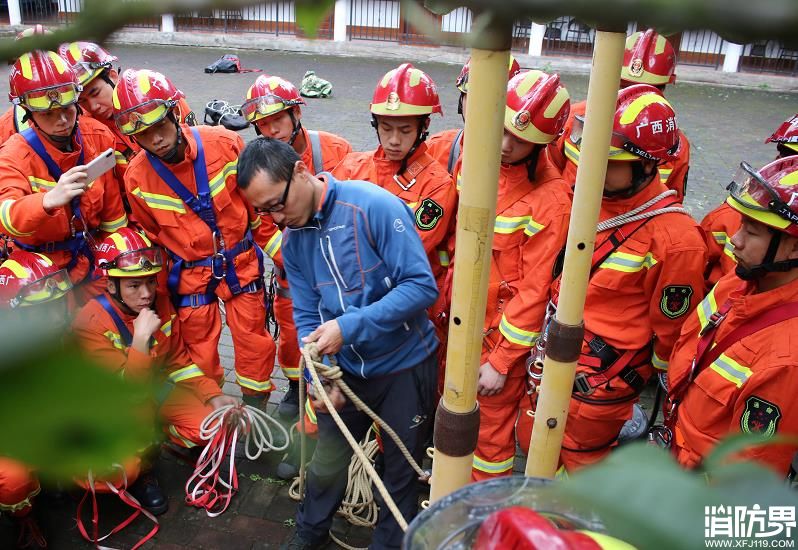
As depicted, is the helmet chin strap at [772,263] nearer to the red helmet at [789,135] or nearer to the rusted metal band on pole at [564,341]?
the rusted metal band on pole at [564,341]

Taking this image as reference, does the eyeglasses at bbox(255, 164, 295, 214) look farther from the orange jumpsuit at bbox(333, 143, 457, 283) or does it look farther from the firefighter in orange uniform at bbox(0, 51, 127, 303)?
the firefighter in orange uniform at bbox(0, 51, 127, 303)

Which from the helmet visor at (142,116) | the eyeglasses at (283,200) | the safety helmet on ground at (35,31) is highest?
the safety helmet on ground at (35,31)

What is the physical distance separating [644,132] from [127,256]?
2.63 meters

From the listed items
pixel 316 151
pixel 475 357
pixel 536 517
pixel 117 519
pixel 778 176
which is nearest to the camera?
pixel 536 517

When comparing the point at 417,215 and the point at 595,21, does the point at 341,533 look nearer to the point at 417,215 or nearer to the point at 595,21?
the point at 417,215

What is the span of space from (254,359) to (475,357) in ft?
9.34

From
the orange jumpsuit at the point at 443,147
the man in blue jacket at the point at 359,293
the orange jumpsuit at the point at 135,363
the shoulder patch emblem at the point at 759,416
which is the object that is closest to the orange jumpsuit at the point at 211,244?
the man in blue jacket at the point at 359,293

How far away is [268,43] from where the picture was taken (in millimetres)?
18469

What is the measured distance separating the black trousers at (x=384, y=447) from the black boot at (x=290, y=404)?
1.06 meters

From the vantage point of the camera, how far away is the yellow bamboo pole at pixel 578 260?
1.98 metres

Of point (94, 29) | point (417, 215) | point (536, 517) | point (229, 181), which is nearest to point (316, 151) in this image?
point (229, 181)

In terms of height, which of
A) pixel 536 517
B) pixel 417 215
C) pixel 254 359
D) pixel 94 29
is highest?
Result: pixel 94 29

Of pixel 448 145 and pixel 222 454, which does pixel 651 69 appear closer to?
pixel 448 145

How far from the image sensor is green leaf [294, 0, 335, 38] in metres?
0.43
